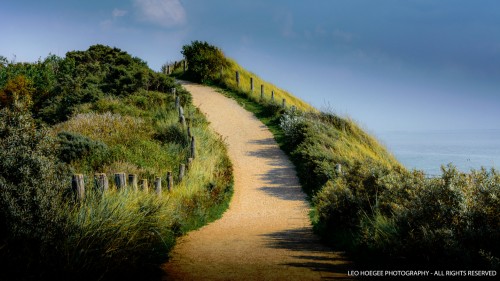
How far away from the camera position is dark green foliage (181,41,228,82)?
3884 cm

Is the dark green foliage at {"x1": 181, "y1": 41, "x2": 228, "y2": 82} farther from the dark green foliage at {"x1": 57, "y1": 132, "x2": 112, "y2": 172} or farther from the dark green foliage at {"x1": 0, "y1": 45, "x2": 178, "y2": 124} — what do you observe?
the dark green foliage at {"x1": 57, "y1": 132, "x2": 112, "y2": 172}

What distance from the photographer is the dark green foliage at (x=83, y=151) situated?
15.3m

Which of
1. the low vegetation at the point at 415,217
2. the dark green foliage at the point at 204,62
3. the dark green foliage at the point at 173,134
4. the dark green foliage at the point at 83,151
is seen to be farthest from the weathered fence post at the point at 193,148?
the dark green foliage at the point at 204,62

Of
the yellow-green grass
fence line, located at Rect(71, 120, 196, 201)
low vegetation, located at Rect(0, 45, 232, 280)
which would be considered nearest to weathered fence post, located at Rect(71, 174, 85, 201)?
fence line, located at Rect(71, 120, 196, 201)

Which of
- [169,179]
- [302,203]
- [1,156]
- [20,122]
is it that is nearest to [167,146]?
[169,179]

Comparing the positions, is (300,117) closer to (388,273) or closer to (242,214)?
(242,214)

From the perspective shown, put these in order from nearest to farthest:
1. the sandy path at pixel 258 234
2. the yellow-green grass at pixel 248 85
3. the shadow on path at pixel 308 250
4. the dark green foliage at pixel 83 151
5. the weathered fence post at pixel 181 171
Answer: the sandy path at pixel 258 234
the shadow on path at pixel 308 250
the weathered fence post at pixel 181 171
the dark green foliage at pixel 83 151
the yellow-green grass at pixel 248 85

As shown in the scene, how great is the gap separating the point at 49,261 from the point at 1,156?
2.04 metres

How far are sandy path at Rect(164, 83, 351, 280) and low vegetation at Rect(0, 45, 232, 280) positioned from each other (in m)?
0.55

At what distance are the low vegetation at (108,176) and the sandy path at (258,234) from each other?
0.55 metres

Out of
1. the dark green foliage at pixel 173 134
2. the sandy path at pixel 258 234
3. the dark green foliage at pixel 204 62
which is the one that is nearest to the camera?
the sandy path at pixel 258 234

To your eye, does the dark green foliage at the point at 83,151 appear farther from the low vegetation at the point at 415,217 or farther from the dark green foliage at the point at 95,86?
the dark green foliage at the point at 95,86

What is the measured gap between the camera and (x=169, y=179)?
13.6 metres

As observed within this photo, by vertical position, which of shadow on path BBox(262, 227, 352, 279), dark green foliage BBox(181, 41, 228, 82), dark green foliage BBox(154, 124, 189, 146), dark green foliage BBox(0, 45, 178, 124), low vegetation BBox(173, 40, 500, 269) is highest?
dark green foliage BBox(181, 41, 228, 82)
